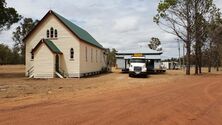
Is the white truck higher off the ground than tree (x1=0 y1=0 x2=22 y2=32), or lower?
lower

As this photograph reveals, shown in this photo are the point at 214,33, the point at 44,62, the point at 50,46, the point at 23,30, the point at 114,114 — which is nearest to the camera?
the point at 114,114

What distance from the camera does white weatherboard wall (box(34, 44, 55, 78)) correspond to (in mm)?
37719

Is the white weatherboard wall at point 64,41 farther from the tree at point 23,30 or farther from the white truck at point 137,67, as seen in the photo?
the tree at point 23,30

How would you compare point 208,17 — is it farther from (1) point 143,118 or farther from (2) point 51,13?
(1) point 143,118

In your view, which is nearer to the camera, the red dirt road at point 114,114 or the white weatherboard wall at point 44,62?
the red dirt road at point 114,114

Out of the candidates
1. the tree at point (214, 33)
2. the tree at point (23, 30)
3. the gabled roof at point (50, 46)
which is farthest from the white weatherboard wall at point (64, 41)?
the tree at point (23, 30)

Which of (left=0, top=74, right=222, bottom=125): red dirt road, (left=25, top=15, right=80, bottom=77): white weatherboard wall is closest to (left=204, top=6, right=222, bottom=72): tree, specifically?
(left=25, top=15, right=80, bottom=77): white weatherboard wall

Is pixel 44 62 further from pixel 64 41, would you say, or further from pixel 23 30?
pixel 23 30

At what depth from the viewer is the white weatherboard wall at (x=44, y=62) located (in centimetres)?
3772

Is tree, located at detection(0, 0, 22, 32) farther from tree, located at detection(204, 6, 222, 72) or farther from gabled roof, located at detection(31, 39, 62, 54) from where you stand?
tree, located at detection(204, 6, 222, 72)

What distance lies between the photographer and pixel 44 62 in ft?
125

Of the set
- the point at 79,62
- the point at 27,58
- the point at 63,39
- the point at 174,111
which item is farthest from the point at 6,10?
the point at 174,111

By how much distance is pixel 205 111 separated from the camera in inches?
511

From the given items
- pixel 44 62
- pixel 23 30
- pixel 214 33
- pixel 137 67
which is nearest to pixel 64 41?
pixel 44 62
